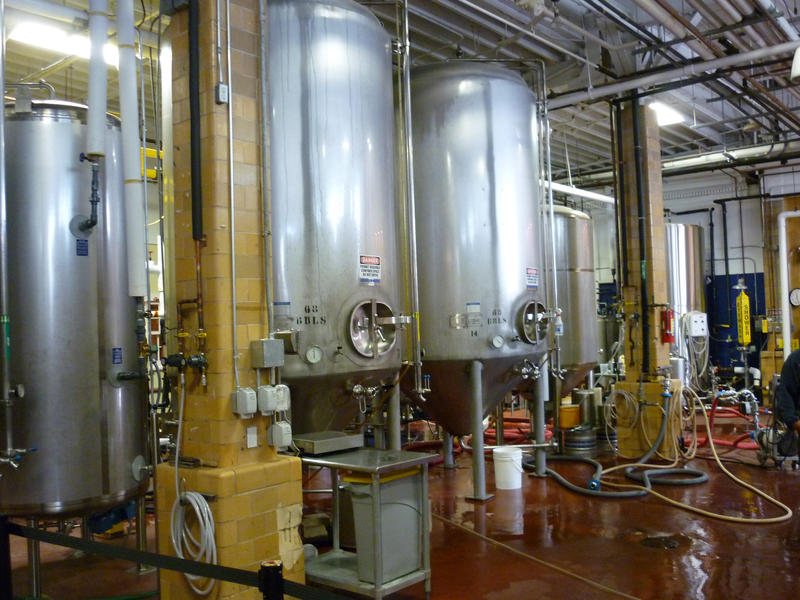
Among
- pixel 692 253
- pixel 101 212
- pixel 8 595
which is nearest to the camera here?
Result: pixel 8 595

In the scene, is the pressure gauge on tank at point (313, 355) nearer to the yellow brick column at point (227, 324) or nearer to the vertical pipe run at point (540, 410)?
the yellow brick column at point (227, 324)

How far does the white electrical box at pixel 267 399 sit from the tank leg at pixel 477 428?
2.46 meters

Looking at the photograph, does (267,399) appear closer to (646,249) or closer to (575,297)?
(575,297)

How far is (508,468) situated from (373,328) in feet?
8.74

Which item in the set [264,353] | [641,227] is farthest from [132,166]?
[641,227]

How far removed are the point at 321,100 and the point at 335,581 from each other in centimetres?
262

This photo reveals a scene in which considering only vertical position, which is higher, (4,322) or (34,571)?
(4,322)

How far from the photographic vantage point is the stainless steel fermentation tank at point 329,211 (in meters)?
3.96

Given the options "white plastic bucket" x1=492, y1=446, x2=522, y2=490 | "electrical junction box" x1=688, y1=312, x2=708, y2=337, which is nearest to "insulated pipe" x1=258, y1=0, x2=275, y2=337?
"white plastic bucket" x1=492, y1=446, x2=522, y2=490

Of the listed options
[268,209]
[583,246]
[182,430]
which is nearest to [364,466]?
[182,430]

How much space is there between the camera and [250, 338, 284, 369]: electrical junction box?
342cm

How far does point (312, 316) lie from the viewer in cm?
398

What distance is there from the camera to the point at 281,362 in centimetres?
351

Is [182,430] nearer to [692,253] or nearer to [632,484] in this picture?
[632,484]
